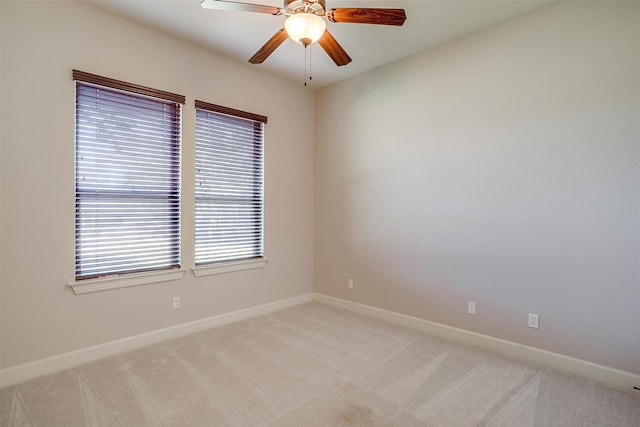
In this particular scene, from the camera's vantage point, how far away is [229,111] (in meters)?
3.51

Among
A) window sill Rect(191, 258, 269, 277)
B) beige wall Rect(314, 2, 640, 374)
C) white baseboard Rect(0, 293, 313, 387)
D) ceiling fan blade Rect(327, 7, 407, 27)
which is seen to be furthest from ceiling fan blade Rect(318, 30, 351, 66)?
white baseboard Rect(0, 293, 313, 387)

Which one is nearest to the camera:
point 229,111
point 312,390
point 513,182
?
point 312,390

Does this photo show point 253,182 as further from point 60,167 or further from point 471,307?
point 471,307

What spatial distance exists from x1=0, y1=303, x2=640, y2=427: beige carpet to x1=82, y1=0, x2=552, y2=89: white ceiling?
2.88m

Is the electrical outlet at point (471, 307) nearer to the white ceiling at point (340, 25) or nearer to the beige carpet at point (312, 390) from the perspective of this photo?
the beige carpet at point (312, 390)

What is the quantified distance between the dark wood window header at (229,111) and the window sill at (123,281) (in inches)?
65.9

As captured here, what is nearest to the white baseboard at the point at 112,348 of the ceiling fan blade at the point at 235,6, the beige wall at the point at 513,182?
the beige wall at the point at 513,182

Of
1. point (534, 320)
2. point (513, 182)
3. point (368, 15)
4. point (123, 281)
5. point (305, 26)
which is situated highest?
point (368, 15)

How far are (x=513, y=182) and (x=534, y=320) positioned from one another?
1.17 meters

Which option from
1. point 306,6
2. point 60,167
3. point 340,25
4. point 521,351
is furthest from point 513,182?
point 60,167

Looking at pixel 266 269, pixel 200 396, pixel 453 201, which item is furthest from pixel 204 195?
pixel 453 201

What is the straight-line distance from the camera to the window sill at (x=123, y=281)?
8.59 ft

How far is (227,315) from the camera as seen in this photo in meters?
3.56

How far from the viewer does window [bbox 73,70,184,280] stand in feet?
8.71
